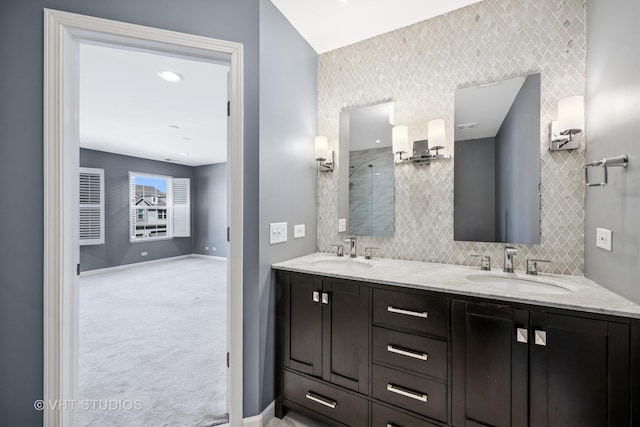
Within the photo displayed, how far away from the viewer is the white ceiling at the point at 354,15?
6.39 ft

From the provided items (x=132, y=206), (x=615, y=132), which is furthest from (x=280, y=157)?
(x=132, y=206)

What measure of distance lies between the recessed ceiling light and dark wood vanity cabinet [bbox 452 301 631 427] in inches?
128

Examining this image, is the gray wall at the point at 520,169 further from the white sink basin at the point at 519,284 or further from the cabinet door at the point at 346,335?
the cabinet door at the point at 346,335

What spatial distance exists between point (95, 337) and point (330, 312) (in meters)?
2.96

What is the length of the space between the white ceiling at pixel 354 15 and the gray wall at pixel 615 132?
33.9 inches

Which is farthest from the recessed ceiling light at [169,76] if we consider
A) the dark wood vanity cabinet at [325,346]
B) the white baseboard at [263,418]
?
the white baseboard at [263,418]

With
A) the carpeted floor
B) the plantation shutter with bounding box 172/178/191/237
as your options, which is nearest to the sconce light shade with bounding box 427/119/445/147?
the carpeted floor

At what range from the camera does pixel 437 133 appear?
196cm

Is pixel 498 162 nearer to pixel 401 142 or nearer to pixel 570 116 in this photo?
pixel 570 116

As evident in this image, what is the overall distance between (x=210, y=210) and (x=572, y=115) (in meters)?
8.01

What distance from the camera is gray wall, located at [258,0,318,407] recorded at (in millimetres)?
1848

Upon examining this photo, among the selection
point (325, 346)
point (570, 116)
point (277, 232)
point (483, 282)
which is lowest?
point (325, 346)

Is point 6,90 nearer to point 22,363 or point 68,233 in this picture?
point 68,233

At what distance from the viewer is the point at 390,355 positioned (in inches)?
61.0
